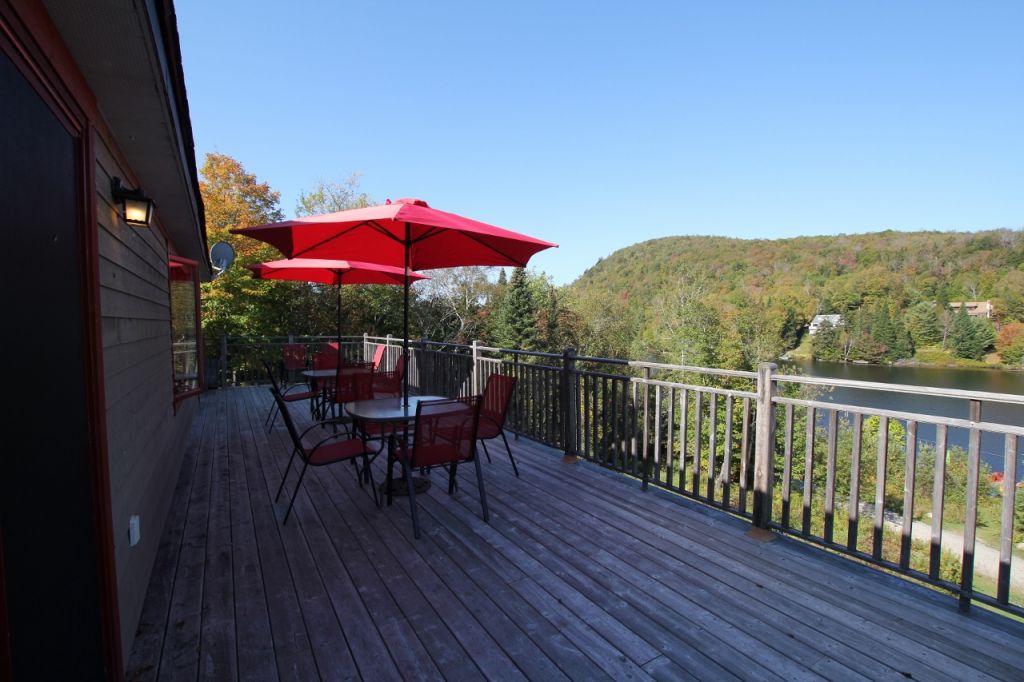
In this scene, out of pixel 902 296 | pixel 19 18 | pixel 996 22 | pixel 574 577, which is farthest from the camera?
pixel 902 296

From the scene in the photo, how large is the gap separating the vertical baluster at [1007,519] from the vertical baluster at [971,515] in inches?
3.4

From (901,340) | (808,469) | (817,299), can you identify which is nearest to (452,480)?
(808,469)

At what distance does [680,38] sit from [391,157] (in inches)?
672

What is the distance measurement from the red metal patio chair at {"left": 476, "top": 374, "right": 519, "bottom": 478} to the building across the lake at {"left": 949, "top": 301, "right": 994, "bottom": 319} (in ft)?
117

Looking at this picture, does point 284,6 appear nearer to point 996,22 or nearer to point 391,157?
point 391,157

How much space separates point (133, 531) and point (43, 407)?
1146 mm

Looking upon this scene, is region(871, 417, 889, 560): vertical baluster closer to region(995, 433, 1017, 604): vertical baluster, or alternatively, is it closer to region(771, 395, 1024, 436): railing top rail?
region(771, 395, 1024, 436): railing top rail

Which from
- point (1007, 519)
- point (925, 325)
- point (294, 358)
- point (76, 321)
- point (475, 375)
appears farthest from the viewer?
point (925, 325)

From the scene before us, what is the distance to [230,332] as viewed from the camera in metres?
13.2

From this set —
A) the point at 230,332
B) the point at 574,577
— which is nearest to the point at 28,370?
the point at 574,577

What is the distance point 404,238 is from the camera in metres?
3.63

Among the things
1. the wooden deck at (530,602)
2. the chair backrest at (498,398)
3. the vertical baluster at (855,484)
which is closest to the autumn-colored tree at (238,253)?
the chair backrest at (498,398)

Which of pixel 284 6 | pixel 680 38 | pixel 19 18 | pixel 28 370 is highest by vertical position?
pixel 680 38

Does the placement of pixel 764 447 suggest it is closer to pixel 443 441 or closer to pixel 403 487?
pixel 443 441
